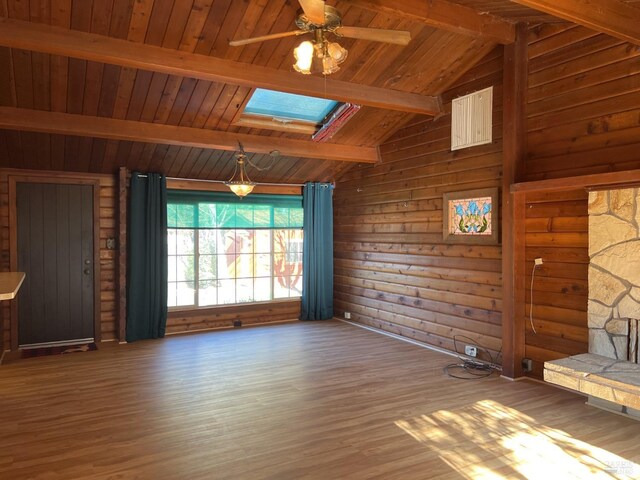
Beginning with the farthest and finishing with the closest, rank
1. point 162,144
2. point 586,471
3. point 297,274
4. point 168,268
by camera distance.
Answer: point 297,274 → point 168,268 → point 162,144 → point 586,471

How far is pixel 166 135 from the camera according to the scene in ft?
16.8

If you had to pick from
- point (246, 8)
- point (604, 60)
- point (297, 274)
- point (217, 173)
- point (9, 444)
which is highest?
point (246, 8)

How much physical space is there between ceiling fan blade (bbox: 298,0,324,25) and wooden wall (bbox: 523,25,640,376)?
8.44 feet

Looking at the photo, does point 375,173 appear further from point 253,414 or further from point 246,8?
point 253,414

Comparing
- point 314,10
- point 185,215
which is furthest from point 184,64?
point 185,215

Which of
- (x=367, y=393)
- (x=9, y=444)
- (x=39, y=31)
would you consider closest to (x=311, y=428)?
(x=367, y=393)

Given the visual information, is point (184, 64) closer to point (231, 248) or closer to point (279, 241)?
point (231, 248)

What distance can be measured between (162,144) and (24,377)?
2958 millimetres

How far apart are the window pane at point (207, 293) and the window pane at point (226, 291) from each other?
0.08 meters

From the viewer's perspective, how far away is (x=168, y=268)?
6.36 metres

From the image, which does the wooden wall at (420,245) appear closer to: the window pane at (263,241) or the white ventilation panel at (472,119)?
the white ventilation panel at (472,119)

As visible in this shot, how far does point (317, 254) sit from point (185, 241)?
209 centimetres

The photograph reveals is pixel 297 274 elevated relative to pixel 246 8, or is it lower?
lower

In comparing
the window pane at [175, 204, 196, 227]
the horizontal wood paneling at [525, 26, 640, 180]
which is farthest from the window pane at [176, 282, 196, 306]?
the horizontal wood paneling at [525, 26, 640, 180]
